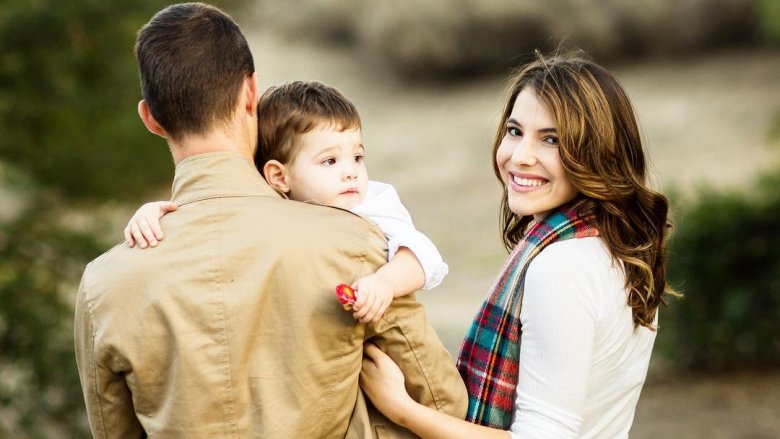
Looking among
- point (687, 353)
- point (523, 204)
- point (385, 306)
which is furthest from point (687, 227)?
point (385, 306)

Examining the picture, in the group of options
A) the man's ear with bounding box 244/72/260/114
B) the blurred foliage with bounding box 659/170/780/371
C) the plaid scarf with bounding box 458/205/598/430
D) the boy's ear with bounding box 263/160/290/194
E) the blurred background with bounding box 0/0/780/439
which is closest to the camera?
the man's ear with bounding box 244/72/260/114

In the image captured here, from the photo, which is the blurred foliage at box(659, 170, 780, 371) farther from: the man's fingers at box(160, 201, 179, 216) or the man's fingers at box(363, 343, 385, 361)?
the man's fingers at box(160, 201, 179, 216)

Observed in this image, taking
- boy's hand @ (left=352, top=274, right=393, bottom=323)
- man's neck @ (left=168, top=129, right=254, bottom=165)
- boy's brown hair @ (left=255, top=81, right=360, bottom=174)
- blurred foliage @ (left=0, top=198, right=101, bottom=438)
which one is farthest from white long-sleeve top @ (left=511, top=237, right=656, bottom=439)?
blurred foliage @ (left=0, top=198, right=101, bottom=438)

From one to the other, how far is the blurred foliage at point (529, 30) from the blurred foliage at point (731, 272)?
37.0 feet

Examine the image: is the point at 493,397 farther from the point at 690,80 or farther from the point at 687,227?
the point at 690,80

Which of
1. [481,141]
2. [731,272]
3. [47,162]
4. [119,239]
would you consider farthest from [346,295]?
[481,141]

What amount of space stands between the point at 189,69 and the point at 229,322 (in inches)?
23.0

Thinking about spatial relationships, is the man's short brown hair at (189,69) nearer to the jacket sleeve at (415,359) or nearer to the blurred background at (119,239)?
the jacket sleeve at (415,359)

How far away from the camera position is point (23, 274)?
6.24 m

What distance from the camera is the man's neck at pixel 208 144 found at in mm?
2213

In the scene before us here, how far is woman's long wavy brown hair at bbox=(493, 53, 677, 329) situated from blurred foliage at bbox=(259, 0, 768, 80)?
1609cm

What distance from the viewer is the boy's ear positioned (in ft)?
8.14

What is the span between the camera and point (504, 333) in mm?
2377

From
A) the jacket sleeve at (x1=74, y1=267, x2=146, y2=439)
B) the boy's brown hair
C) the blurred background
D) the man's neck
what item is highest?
the blurred background
